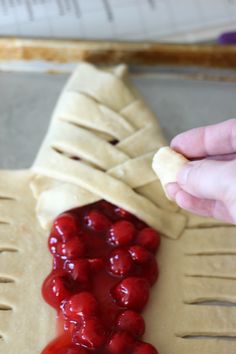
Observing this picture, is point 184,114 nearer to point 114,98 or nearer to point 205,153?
point 114,98

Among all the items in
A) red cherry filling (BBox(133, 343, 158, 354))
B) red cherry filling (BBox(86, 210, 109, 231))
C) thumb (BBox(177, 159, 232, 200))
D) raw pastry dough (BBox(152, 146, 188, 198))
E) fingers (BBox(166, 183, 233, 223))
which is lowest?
red cherry filling (BBox(133, 343, 158, 354))

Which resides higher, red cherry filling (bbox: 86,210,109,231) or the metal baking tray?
the metal baking tray

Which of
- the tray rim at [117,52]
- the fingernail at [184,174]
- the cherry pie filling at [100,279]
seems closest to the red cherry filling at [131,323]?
the cherry pie filling at [100,279]

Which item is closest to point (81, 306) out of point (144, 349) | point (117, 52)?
point (144, 349)

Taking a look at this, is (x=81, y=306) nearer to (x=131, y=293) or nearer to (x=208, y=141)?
(x=131, y=293)

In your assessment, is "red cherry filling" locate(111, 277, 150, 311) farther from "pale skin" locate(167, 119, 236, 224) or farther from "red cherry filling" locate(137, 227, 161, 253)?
"pale skin" locate(167, 119, 236, 224)

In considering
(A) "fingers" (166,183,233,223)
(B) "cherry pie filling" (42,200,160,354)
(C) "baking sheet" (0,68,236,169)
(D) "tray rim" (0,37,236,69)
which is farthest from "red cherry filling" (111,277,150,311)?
(D) "tray rim" (0,37,236,69)

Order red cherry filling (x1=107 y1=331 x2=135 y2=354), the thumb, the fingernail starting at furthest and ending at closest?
red cherry filling (x1=107 y1=331 x2=135 y2=354)
the fingernail
the thumb
